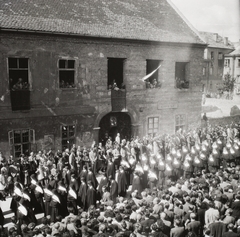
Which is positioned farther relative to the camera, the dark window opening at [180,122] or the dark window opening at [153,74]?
the dark window opening at [180,122]

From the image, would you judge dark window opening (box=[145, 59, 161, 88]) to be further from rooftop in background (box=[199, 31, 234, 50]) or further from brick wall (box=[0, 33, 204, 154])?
rooftop in background (box=[199, 31, 234, 50])

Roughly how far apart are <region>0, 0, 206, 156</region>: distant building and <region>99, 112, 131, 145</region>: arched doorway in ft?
0.24

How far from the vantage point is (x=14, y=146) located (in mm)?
17406

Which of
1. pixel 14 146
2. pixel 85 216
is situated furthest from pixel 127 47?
pixel 85 216

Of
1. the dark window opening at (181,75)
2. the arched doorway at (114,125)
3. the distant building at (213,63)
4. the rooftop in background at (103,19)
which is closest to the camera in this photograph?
the rooftop in background at (103,19)

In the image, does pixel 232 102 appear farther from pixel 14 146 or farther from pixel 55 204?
pixel 55 204

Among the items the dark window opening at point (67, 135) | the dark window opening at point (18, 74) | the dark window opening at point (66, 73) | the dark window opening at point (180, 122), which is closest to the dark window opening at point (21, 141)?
the dark window opening at point (67, 135)

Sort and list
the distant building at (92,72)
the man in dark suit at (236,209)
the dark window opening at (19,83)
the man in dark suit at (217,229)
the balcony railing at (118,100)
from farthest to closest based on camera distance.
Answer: the balcony railing at (118,100) < the distant building at (92,72) < the dark window opening at (19,83) < the man in dark suit at (236,209) < the man in dark suit at (217,229)

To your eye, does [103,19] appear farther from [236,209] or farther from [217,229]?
[217,229]

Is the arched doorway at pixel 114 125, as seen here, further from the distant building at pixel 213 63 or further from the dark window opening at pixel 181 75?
the distant building at pixel 213 63

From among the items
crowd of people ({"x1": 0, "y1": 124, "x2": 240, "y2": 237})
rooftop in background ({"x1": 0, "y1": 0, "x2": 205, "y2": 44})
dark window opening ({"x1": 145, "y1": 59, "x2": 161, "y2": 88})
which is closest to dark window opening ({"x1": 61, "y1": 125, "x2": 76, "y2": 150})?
crowd of people ({"x1": 0, "y1": 124, "x2": 240, "y2": 237})

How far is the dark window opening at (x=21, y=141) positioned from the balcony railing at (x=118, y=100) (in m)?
5.92

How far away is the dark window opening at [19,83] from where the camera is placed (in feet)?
55.8

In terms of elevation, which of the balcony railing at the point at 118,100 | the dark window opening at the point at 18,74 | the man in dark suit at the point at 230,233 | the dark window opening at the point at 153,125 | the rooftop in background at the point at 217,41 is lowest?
the man in dark suit at the point at 230,233
